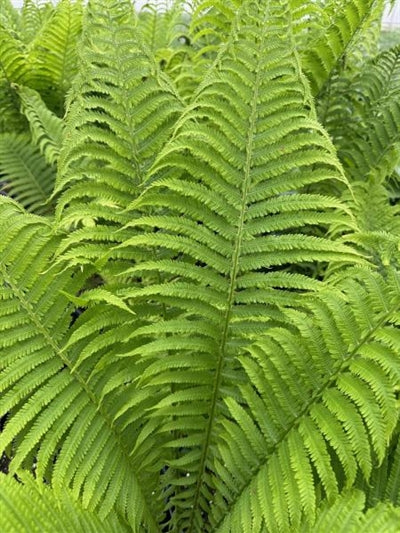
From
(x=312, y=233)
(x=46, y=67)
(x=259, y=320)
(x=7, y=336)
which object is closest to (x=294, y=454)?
(x=259, y=320)

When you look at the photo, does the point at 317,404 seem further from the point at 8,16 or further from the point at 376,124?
the point at 8,16

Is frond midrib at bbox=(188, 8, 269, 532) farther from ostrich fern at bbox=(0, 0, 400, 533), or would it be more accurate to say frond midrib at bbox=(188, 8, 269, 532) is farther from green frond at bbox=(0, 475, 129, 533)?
green frond at bbox=(0, 475, 129, 533)

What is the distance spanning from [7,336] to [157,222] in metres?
0.39

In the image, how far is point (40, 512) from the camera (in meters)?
0.85

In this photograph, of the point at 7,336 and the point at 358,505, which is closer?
the point at 358,505

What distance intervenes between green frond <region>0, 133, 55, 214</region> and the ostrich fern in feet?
2.84

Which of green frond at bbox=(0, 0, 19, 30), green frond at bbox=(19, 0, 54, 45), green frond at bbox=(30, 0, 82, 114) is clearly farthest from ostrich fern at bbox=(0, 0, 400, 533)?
green frond at bbox=(19, 0, 54, 45)

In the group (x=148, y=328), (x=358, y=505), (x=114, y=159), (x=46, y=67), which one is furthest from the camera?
(x=46, y=67)

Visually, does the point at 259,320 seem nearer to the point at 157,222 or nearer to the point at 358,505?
the point at 157,222

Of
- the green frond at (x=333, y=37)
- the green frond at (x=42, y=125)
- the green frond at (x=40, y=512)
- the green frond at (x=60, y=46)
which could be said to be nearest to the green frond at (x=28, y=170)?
the green frond at (x=42, y=125)

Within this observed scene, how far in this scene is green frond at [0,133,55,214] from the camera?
203cm

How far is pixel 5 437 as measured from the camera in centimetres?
103

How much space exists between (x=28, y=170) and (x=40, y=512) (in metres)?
1.48

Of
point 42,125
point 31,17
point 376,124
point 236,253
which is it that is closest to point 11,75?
point 42,125
